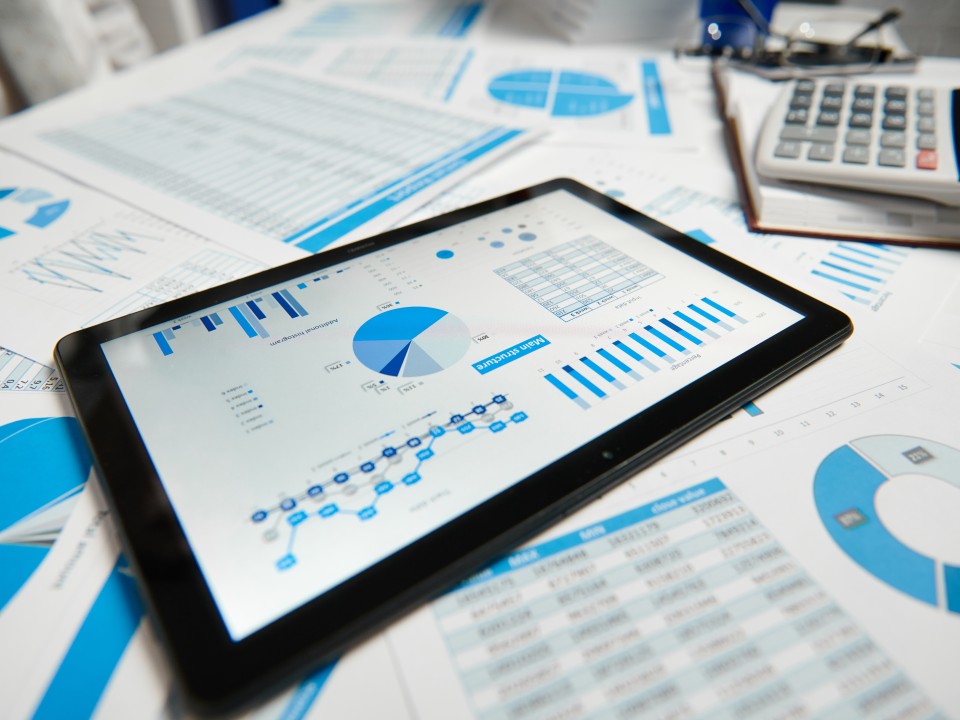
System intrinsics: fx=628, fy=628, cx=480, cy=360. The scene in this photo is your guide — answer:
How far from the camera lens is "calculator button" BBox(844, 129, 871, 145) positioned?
0.53 m

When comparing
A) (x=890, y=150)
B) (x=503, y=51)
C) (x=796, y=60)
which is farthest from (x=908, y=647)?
(x=503, y=51)

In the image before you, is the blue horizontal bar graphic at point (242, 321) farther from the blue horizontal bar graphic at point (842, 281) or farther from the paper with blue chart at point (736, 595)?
the blue horizontal bar graphic at point (842, 281)

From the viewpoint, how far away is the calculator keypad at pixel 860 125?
516 millimetres

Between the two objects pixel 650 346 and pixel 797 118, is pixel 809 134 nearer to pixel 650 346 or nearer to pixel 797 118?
pixel 797 118

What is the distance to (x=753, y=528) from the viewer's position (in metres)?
0.30

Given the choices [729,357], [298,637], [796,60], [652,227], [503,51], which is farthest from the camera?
[503,51]

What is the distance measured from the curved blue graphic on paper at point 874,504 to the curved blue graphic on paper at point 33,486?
376 millimetres

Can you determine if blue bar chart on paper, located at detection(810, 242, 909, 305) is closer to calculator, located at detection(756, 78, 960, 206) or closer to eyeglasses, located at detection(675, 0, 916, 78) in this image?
calculator, located at detection(756, 78, 960, 206)

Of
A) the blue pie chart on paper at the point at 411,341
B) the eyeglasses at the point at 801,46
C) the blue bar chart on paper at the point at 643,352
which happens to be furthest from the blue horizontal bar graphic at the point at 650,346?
the eyeglasses at the point at 801,46

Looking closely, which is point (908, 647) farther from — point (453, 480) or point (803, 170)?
point (803, 170)

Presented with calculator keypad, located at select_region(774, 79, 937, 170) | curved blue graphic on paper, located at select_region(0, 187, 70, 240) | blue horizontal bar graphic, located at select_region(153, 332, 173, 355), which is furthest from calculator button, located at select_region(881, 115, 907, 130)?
curved blue graphic on paper, located at select_region(0, 187, 70, 240)

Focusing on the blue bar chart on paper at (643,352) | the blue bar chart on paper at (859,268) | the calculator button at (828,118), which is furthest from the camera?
the calculator button at (828,118)

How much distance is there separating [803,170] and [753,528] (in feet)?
1.16

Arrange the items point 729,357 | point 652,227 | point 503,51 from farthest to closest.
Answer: point 503,51, point 652,227, point 729,357
